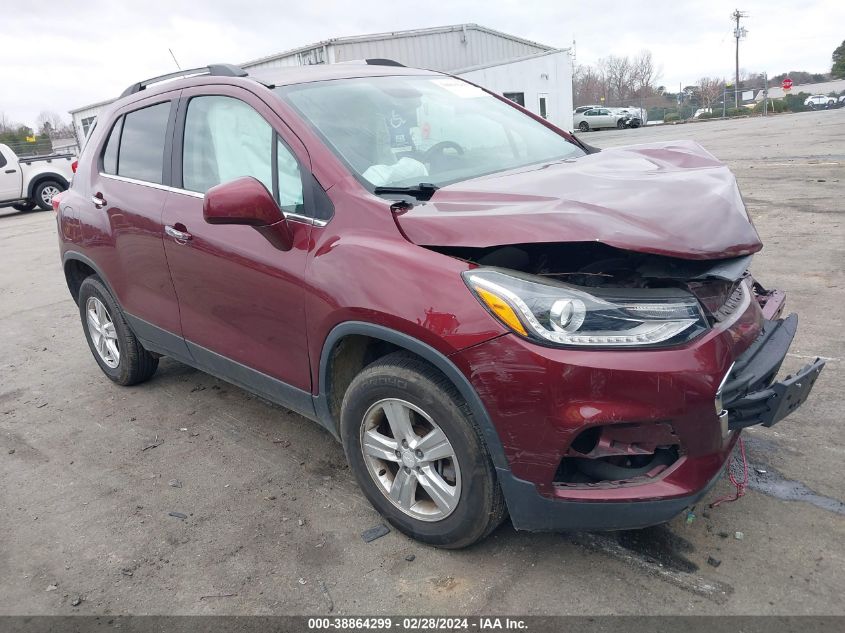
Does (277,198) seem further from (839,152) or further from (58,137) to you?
(58,137)

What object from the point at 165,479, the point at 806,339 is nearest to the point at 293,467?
the point at 165,479

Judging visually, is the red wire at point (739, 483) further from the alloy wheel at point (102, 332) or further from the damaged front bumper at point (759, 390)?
the alloy wheel at point (102, 332)

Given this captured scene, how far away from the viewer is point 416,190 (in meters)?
2.70

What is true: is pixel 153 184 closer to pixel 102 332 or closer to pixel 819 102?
pixel 102 332

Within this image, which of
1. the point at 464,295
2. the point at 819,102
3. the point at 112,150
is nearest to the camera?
the point at 464,295

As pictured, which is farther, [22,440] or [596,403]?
[22,440]

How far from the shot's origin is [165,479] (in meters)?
3.46

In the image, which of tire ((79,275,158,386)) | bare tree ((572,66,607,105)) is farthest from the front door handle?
bare tree ((572,66,607,105))

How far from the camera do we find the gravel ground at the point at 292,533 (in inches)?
95.1

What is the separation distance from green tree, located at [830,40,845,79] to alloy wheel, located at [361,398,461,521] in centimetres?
7758

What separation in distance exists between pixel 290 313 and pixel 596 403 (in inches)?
54.5

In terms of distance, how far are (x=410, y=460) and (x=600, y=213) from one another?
3.80ft

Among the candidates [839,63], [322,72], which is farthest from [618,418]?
[839,63]

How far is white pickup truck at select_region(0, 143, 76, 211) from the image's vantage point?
17.0 metres
